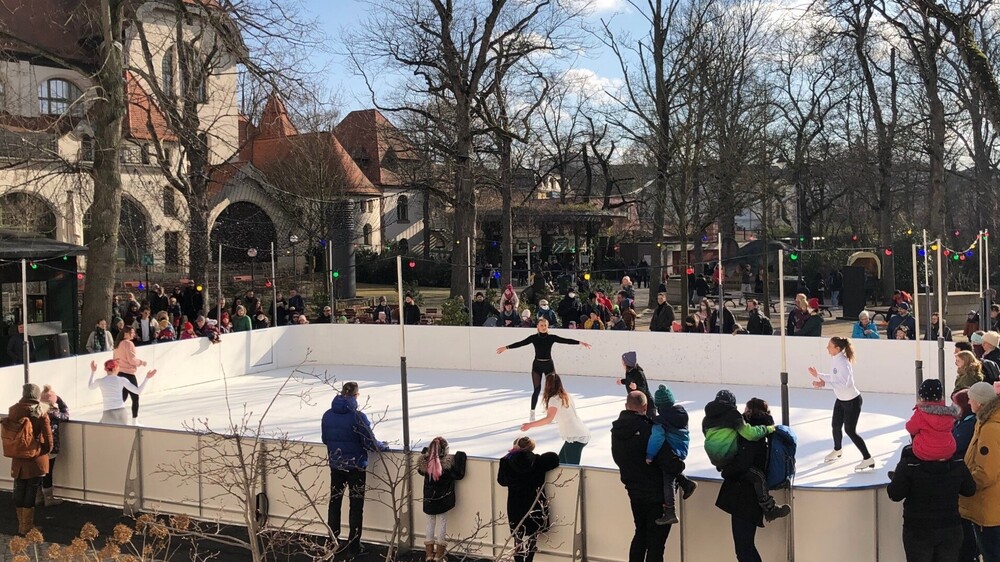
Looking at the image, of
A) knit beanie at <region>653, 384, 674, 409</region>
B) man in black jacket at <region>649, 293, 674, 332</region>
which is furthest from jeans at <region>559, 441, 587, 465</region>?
man in black jacket at <region>649, 293, 674, 332</region>

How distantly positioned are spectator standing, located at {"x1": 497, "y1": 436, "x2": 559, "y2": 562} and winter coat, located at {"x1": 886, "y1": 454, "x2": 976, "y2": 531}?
256cm

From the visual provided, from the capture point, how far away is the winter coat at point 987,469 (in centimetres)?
679

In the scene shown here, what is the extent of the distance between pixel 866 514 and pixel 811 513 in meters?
0.37

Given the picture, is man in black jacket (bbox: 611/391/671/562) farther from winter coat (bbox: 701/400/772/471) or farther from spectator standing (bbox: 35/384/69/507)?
spectator standing (bbox: 35/384/69/507)

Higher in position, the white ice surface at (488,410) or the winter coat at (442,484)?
the winter coat at (442,484)

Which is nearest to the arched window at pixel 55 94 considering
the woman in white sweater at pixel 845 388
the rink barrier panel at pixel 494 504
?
the rink barrier panel at pixel 494 504

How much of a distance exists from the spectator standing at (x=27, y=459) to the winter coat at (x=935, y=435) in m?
7.60

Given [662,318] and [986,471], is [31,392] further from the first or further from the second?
[662,318]

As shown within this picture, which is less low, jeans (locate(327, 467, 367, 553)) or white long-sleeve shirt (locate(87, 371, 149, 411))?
white long-sleeve shirt (locate(87, 371, 149, 411))

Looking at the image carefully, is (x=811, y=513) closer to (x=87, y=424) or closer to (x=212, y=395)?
(x=87, y=424)

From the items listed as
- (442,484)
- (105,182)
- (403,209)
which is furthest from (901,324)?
(403,209)

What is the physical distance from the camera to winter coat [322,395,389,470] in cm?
848

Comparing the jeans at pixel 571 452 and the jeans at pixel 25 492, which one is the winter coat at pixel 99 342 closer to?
the jeans at pixel 25 492

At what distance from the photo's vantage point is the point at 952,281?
1261 inches
